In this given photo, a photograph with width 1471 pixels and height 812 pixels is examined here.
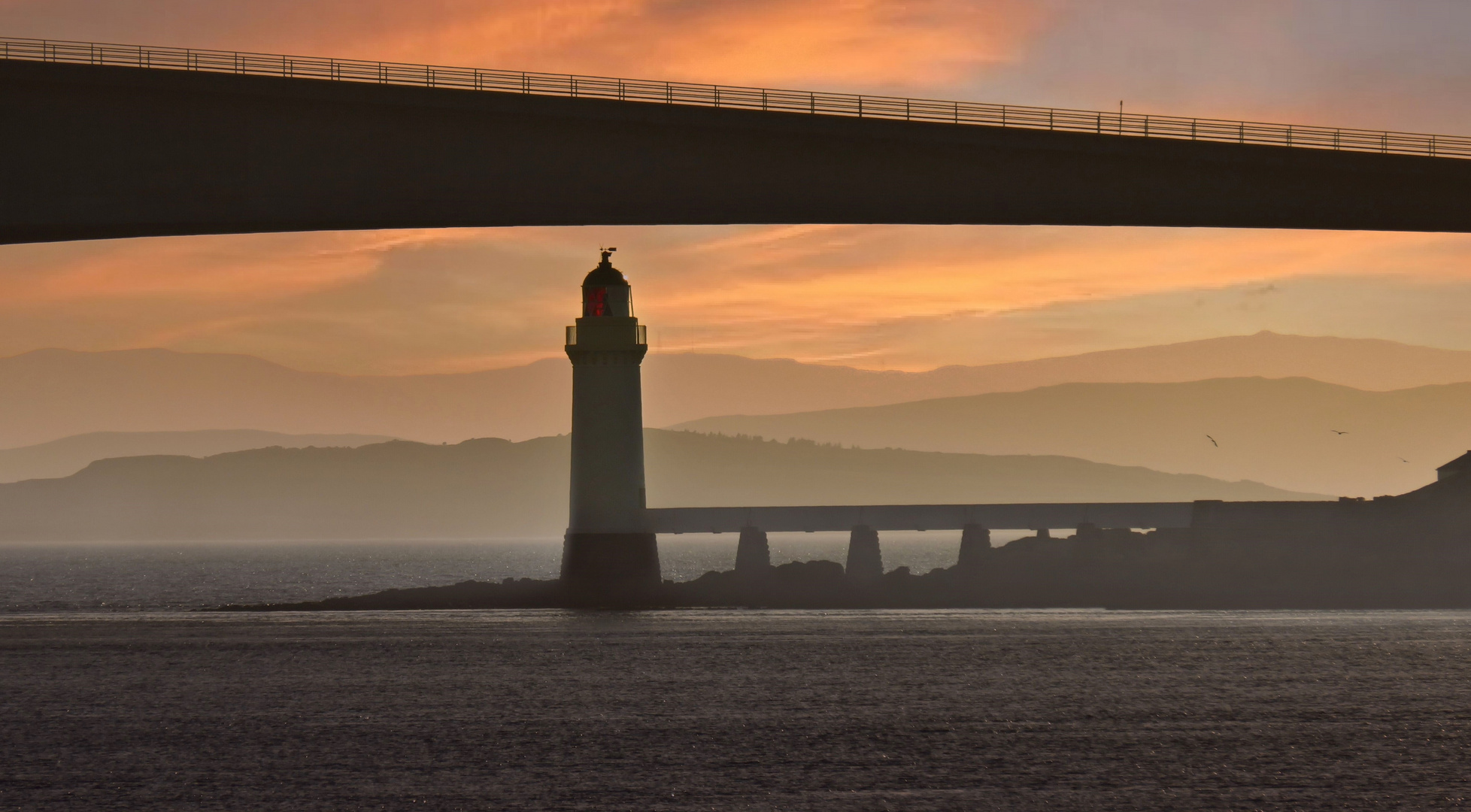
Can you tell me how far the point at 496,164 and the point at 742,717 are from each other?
15.5 m

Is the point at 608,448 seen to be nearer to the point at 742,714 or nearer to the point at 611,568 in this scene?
the point at 611,568

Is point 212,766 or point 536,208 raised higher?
point 536,208

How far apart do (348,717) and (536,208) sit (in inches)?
564

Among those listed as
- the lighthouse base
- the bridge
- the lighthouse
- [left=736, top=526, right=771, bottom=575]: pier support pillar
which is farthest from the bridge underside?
[left=736, top=526, right=771, bottom=575]: pier support pillar

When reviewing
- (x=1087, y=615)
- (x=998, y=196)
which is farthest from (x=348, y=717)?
(x=1087, y=615)

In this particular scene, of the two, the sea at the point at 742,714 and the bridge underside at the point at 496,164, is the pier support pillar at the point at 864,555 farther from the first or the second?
the bridge underside at the point at 496,164

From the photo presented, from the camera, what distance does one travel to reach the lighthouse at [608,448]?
68188 millimetres

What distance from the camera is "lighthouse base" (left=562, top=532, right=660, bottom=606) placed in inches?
2717

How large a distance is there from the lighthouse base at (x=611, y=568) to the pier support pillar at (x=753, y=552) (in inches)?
360

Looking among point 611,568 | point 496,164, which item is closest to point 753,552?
point 611,568

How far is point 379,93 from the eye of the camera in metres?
37.2

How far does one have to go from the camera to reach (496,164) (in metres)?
37.9

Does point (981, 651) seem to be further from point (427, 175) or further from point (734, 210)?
point (427, 175)

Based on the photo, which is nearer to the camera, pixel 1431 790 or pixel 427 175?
pixel 1431 790
